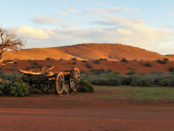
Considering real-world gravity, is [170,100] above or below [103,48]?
below

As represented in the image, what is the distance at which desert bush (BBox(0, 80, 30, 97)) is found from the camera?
1435cm

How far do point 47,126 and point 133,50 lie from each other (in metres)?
99.9

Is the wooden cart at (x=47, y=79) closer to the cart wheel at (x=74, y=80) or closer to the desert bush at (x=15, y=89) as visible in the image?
the cart wheel at (x=74, y=80)

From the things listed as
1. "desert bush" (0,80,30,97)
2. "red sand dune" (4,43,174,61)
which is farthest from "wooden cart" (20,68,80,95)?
"red sand dune" (4,43,174,61)

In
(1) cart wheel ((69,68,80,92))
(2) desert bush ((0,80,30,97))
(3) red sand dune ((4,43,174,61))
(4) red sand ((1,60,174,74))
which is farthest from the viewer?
(3) red sand dune ((4,43,174,61))

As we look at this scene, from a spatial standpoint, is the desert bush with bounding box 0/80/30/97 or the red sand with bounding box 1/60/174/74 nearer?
the desert bush with bounding box 0/80/30/97

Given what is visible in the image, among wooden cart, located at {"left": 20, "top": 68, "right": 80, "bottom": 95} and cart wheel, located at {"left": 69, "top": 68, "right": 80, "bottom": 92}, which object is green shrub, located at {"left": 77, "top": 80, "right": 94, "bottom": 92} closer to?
cart wheel, located at {"left": 69, "top": 68, "right": 80, "bottom": 92}

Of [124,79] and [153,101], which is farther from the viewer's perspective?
[124,79]

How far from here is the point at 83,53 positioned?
93312mm

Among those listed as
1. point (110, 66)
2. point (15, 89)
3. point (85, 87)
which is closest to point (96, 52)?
point (110, 66)

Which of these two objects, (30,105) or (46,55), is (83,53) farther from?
(30,105)

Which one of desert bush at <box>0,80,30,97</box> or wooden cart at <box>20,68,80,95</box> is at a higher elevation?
wooden cart at <box>20,68,80,95</box>

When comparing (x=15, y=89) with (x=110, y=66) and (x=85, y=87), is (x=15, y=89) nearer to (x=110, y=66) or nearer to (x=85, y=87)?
(x=85, y=87)

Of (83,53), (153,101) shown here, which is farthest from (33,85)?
(83,53)
